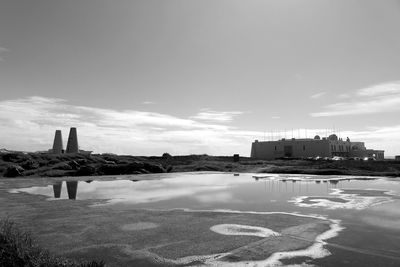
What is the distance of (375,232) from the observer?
9.57 meters

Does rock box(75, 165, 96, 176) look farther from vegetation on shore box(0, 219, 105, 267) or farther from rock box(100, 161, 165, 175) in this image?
vegetation on shore box(0, 219, 105, 267)

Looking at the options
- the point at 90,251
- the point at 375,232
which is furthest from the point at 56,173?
the point at 375,232

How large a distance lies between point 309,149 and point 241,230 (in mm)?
68735

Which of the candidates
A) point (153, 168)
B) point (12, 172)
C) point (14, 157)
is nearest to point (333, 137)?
point (153, 168)

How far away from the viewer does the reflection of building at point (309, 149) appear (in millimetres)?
74625

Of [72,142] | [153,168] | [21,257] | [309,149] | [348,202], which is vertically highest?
[309,149]

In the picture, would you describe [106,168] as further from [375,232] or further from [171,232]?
[375,232]

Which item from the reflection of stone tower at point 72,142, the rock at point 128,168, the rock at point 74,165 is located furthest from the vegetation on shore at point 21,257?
the reflection of stone tower at point 72,142

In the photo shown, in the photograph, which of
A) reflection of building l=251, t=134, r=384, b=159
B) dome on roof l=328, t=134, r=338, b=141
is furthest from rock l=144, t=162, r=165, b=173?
dome on roof l=328, t=134, r=338, b=141

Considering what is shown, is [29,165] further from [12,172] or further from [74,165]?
[12,172]

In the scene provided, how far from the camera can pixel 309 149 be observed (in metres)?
74.9

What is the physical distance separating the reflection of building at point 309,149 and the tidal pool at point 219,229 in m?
60.0

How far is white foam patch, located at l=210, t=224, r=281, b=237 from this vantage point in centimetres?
943

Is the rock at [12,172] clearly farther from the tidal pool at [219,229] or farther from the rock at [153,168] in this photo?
the tidal pool at [219,229]
